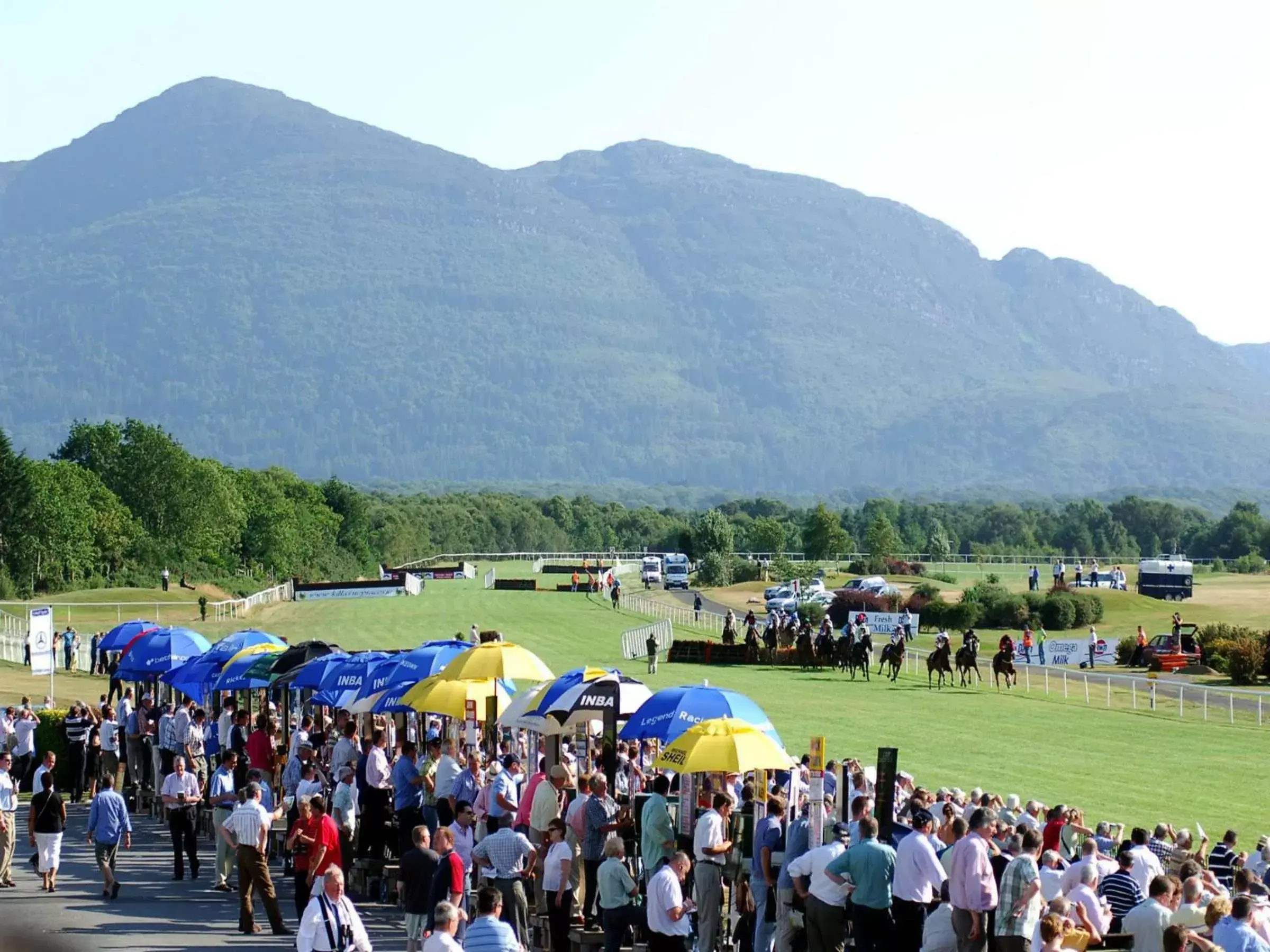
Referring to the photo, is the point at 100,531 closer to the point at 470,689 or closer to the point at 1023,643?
the point at 1023,643

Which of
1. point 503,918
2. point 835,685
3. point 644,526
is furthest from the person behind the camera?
point 644,526

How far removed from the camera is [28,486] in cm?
8056

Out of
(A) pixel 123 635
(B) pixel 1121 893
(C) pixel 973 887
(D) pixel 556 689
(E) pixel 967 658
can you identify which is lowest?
(E) pixel 967 658

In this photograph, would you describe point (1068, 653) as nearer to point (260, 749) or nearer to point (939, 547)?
point (260, 749)

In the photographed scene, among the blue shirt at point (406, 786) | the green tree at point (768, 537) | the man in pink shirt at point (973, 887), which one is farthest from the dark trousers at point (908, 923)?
the green tree at point (768, 537)

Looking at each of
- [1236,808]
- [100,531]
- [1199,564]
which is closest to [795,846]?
[1236,808]

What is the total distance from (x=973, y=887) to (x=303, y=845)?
6.43 meters

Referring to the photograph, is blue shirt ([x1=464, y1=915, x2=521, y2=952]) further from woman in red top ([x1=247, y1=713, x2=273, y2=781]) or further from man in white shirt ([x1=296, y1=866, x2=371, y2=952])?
woman in red top ([x1=247, y1=713, x2=273, y2=781])

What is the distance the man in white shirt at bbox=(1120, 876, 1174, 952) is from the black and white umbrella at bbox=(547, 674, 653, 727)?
24.5 feet

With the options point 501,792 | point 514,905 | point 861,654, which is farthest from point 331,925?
point 861,654

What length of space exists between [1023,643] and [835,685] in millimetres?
11155

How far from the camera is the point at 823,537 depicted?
12450 cm

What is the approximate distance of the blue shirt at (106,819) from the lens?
63.9 feet

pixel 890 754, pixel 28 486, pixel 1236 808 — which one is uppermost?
pixel 28 486
